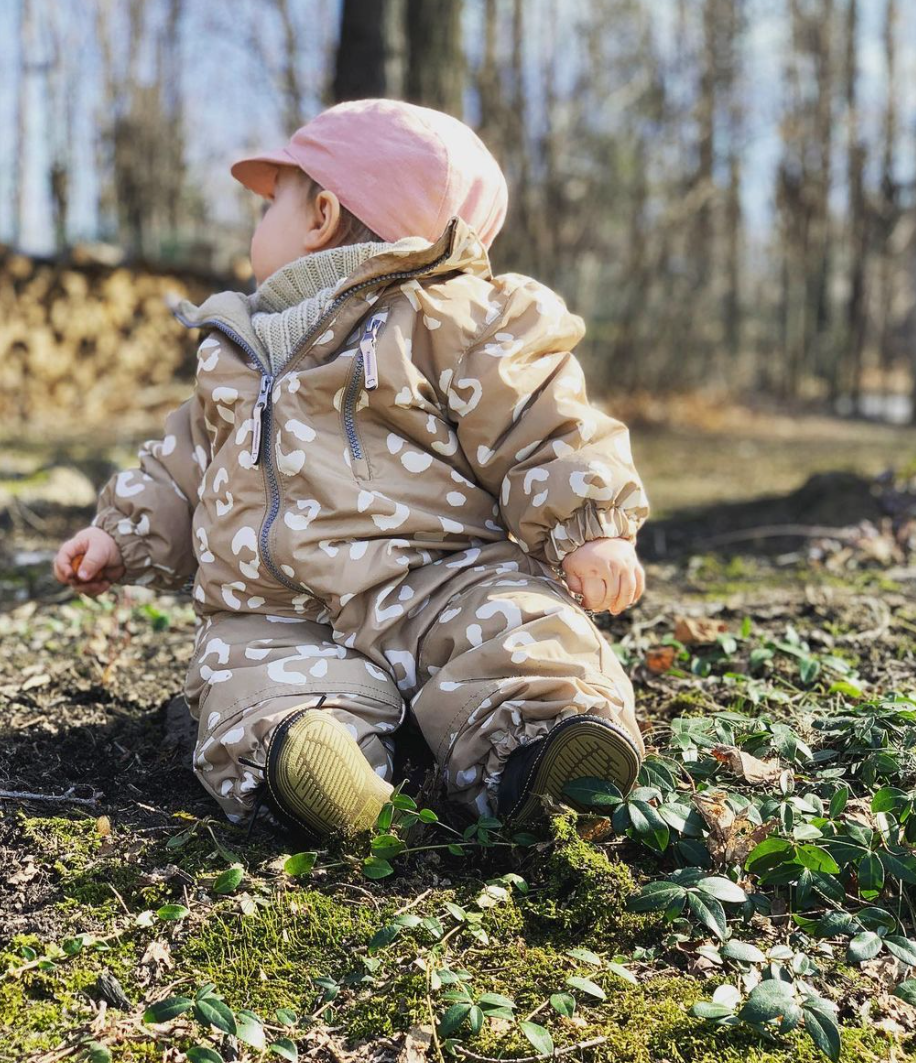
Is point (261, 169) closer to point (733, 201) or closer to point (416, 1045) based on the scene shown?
point (416, 1045)

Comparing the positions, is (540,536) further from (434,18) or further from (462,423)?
(434,18)

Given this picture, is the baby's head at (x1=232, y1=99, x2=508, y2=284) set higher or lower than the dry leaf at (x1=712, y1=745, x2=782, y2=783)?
higher

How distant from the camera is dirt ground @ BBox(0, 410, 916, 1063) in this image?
4.83ft

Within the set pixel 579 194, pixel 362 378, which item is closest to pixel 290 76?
pixel 579 194

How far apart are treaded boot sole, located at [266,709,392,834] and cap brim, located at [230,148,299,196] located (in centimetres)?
123

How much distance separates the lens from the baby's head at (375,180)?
2248mm

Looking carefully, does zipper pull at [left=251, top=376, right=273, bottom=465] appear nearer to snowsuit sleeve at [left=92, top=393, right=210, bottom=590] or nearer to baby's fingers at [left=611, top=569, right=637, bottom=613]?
snowsuit sleeve at [left=92, top=393, right=210, bottom=590]

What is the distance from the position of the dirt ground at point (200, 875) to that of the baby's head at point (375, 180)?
111cm

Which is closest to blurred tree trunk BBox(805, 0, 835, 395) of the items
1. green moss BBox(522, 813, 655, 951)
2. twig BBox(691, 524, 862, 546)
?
twig BBox(691, 524, 862, 546)

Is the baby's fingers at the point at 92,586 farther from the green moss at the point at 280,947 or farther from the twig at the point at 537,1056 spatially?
the twig at the point at 537,1056

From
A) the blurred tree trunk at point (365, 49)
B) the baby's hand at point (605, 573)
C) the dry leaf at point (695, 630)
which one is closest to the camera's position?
the baby's hand at point (605, 573)

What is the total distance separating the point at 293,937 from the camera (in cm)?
165

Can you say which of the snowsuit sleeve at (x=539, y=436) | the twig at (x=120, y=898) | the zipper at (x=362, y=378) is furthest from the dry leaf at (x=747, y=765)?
the twig at (x=120, y=898)

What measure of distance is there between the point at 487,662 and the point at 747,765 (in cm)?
55
